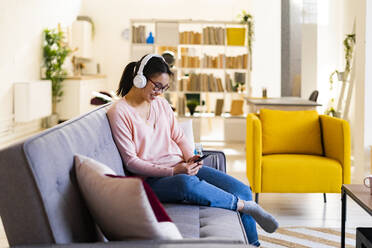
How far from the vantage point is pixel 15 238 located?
1.73m

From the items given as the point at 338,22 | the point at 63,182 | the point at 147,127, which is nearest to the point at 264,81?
the point at 338,22

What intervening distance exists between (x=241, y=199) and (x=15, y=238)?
1.46 metres

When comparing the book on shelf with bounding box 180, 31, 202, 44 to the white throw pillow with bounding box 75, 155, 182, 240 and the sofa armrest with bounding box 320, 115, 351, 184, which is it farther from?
the white throw pillow with bounding box 75, 155, 182, 240

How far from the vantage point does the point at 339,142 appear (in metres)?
4.37

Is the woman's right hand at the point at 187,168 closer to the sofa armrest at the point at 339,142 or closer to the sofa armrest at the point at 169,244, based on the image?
the sofa armrest at the point at 169,244

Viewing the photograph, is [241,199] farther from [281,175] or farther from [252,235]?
[281,175]

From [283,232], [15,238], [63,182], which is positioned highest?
[63,182]

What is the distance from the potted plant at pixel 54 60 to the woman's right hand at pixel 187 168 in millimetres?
7433

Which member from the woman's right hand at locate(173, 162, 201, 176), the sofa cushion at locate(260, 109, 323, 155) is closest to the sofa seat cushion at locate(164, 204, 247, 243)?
the woman's right hand at locate(173, 162, 201, 176)

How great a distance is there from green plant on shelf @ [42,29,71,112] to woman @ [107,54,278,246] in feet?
23.1

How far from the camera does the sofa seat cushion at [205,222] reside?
2275mm

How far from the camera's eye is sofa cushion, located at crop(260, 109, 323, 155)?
4.67 metres

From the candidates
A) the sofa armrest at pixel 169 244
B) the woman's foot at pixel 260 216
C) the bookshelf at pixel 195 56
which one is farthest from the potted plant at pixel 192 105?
the sofa armrest at pixel 169 244

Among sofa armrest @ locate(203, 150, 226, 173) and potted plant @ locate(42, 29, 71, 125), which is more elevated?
potted plant @ locate(42, 29, 71, 125)
